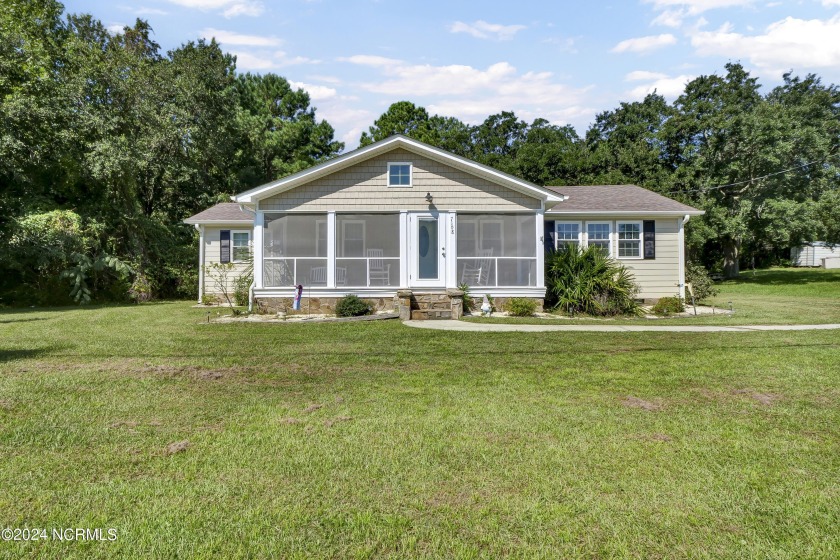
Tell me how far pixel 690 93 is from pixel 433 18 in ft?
78.0

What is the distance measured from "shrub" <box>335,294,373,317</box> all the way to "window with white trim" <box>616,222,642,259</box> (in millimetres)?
7938

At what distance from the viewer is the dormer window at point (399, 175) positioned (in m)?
13.5

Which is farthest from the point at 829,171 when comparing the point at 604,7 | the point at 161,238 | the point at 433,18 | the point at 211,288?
the point at 161,238

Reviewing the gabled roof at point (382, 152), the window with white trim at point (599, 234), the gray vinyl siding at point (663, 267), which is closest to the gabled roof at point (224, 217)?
the gabled roof at point (382, 152)

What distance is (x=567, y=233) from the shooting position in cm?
1542

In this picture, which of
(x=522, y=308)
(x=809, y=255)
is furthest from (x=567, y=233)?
(x=809, y=255)

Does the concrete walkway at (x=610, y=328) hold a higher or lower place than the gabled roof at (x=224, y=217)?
lower

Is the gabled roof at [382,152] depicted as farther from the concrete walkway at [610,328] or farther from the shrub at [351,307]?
the concrete walkway at [610,328]

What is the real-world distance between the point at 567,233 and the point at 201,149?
16.1m

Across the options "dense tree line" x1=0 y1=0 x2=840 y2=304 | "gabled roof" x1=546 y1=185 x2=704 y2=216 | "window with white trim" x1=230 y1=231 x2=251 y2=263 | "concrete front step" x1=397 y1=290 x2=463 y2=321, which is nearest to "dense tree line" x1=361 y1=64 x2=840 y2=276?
"dense tree line" x1=0 y1=0 x2=840 y2=304

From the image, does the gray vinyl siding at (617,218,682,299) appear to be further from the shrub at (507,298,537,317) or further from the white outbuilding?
the white outbuilding

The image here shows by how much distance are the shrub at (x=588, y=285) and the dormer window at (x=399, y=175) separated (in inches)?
179

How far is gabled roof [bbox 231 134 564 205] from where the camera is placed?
13.0 m

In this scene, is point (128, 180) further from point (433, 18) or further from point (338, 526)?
point (338, 526)
